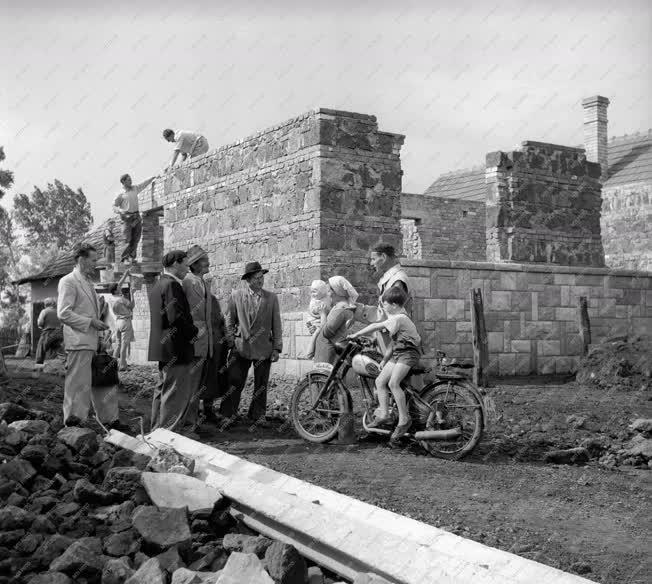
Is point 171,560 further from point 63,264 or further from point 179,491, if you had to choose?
point 63,264

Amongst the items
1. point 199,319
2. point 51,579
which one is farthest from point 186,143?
point 51,579

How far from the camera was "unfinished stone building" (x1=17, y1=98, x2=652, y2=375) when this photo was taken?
497 inches

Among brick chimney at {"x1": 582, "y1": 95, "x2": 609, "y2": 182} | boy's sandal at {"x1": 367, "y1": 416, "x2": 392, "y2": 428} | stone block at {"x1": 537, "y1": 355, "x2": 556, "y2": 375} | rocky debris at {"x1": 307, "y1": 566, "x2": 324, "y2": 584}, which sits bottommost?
rocky debris at {"x1": 307, "y1": 566, "x2": 324, "y2": 584}

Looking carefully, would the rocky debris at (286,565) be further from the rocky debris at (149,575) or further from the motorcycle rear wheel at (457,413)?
the motorcycle rear wheel at (457,413)

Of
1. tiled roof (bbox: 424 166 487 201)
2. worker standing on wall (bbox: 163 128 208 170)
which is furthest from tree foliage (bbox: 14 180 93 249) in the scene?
worker standing on wall (bbox: 163 128 208 170)

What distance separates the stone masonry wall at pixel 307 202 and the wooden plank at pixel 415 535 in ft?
21.9

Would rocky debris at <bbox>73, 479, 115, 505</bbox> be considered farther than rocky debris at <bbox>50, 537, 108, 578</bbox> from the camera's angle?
Yes

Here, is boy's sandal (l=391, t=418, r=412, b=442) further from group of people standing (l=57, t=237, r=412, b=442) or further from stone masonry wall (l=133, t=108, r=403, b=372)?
stone masonry wall (l=133, t=108, r=403, b=372)

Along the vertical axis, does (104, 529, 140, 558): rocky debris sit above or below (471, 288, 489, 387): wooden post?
below

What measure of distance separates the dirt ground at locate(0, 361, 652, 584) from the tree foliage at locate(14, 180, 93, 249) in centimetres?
5345

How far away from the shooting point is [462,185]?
99.9 feet

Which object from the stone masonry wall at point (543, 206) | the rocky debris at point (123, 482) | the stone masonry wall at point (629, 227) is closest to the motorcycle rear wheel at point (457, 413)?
the rocky debris at point (123, 482)

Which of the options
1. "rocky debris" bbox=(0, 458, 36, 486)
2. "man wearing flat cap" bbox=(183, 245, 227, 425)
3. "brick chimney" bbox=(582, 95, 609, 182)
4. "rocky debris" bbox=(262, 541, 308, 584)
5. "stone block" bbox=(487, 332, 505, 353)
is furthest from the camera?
"brick chimney" bbox=(582, 95, 609, 182)

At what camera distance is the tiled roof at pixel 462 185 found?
2898cm
